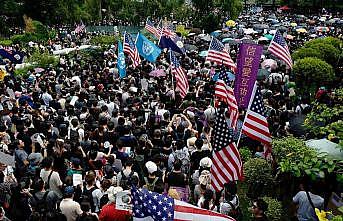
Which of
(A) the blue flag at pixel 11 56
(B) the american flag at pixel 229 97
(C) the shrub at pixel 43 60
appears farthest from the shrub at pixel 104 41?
(B) the american flag at pixel 229 97

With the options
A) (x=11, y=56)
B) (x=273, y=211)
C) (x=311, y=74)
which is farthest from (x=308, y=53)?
(x=11, y=56)

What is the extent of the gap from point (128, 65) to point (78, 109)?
27.8ft

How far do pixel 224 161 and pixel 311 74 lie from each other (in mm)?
9831

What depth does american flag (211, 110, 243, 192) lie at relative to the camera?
27.0 feet

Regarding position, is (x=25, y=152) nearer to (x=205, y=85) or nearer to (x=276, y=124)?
(x=276, y=124)

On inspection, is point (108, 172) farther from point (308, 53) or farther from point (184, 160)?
point (308, 53)

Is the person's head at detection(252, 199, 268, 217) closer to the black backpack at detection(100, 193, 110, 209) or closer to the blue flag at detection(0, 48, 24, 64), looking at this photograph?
the black backpack at detection(100, 193, 110, 209)

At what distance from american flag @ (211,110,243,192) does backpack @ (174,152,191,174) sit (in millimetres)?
1372

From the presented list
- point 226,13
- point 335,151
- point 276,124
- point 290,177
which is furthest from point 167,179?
point 226,13

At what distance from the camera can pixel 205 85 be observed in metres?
16.9

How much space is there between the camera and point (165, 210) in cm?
586

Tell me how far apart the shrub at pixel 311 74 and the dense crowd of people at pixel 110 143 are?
1.67 ft

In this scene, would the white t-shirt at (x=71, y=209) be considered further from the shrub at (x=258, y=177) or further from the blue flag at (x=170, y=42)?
the blue flag at (x=170, y=42)

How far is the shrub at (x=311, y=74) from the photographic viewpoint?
55.7 feet
